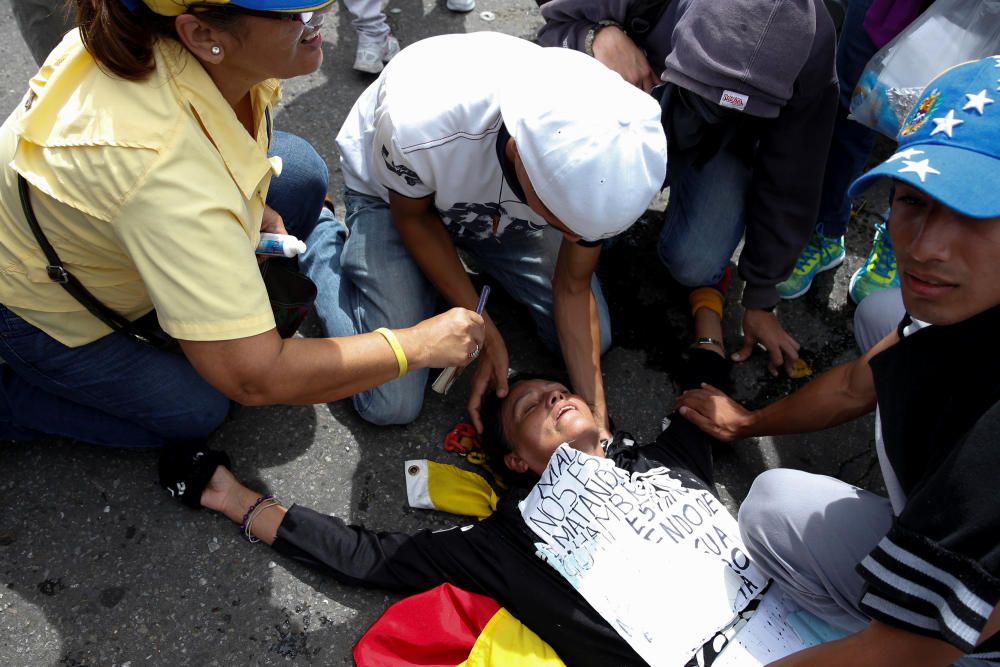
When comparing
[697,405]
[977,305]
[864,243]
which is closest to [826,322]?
[864,243]

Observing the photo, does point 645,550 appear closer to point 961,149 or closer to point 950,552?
point 950,552

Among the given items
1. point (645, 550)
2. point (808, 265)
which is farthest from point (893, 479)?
point (808, 265)

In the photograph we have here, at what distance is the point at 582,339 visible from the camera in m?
2.58

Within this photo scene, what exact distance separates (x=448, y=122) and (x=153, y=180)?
2.83 feet

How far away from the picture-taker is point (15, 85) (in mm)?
3301

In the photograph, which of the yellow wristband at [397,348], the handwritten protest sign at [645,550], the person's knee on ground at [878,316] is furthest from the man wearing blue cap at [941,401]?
the yellow wristband at [397,348]

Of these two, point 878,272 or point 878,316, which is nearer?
point 878,316

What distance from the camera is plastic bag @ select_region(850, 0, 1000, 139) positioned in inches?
93.0

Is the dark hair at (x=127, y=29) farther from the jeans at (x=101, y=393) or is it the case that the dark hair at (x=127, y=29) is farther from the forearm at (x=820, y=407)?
the forearm at (x=820, y=407)

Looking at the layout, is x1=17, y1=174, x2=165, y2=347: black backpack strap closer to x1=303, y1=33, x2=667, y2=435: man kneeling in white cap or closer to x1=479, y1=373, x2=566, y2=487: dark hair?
x1=303, y1=33, x2=667, y2=435: man kneeling in white cap

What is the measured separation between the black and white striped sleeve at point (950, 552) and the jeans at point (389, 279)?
4.82 feet

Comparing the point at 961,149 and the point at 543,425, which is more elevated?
the point at 961,149

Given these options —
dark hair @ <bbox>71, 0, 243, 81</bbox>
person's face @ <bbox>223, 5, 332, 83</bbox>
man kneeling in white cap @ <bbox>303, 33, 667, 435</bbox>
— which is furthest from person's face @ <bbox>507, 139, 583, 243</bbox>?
dark hair @ <bbox>71, 0, 243, 81</bbox>

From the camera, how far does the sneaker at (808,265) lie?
9.95ft
